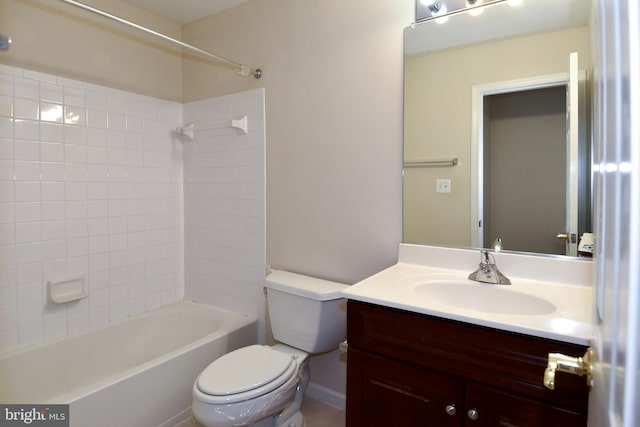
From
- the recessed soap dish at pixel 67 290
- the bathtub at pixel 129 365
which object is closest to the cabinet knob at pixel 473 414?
the bathtub at pixel 129 365

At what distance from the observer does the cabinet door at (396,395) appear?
108 centimetres

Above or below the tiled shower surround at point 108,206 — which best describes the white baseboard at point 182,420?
below

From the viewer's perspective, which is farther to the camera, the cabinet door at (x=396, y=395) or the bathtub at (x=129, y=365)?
the bathtub at (x=129, y=365)

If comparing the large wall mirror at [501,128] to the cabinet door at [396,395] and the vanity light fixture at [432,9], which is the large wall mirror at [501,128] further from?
the cabinet door at [396,395]

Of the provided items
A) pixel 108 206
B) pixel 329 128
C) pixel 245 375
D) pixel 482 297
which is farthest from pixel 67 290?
pixel 482 297

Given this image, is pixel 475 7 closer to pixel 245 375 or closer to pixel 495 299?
pixel 495 299

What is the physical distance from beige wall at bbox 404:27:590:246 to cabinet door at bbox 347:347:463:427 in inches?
26.4

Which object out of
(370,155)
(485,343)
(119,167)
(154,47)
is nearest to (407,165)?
(370,155)

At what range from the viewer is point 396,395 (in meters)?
1.18

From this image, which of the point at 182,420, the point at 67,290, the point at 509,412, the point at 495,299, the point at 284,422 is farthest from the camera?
the point at 67,290

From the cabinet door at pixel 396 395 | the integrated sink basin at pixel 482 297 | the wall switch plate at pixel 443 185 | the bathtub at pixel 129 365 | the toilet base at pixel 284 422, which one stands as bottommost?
the toilet base at pixel 284 422

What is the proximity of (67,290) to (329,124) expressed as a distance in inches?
70.0

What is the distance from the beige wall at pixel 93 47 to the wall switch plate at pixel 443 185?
6.64ft

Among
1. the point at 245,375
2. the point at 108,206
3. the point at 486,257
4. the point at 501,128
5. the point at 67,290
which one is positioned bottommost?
the point at 245,375
